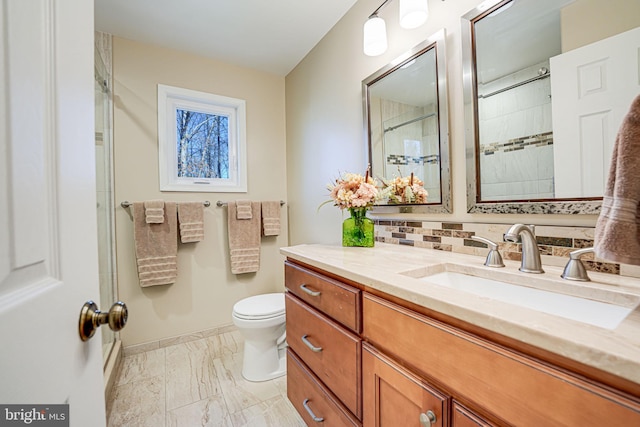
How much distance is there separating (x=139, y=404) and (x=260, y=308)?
2.68 ft

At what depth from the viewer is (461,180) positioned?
116 cm

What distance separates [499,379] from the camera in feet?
1.61

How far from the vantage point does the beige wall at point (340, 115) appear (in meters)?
1.15

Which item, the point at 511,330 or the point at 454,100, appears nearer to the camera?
the point at 511,330

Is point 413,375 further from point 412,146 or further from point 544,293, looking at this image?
point 412,146

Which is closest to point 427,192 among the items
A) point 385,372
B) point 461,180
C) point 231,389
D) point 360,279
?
point 461,180

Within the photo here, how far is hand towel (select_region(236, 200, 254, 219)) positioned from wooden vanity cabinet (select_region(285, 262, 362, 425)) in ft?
3.72

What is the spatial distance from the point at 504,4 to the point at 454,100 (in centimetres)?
35

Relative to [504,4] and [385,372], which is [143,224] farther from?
[504,4]

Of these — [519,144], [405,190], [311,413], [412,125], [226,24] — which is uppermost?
[226,24]

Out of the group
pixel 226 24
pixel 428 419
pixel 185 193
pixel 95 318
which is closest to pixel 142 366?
pixel 185 193

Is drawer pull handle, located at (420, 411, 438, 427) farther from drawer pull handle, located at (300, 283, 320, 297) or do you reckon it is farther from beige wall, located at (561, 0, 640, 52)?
beige wall, located at (561, 0, 640, 52)

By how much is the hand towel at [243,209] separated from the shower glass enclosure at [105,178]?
0.89 m

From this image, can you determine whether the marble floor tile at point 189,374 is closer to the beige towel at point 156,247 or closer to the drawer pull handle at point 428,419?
the beige towel at point 156,247
